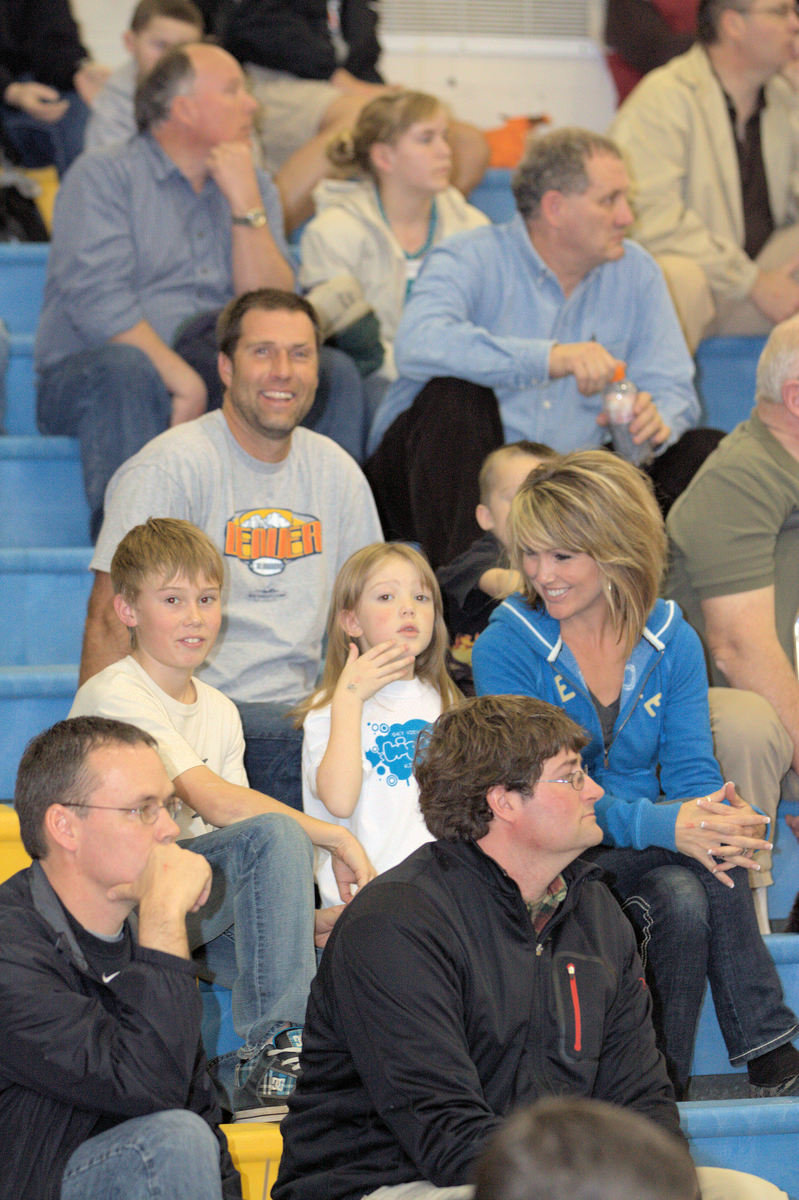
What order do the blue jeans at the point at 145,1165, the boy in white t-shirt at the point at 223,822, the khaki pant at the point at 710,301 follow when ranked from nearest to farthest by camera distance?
the blue jeans at the point at 145,1165 → the boy in white t-shirt at the point at 223,822 → the khaki pant at the point at 710,301

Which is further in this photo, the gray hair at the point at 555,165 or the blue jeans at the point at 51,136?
the blue jeans at the point at 51,136

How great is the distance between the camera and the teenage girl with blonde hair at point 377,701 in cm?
235

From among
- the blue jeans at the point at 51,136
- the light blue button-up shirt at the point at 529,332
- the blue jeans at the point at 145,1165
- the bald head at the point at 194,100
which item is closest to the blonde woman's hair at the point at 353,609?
the light blue button-up shirt at the point at 529,332

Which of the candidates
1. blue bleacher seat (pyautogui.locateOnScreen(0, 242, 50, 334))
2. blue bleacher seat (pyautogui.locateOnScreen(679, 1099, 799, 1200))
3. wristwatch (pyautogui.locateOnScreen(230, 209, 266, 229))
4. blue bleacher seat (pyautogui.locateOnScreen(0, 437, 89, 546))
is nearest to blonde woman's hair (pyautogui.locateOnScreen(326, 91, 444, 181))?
wristwatch (pyautogui.locateOnScreen(230, 209, 266, 229))

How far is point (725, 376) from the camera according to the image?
425 cm

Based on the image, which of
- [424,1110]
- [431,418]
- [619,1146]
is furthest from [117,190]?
[619,1146]

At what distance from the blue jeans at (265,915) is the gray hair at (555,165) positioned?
6.49ft

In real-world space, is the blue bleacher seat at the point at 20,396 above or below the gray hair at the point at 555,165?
below

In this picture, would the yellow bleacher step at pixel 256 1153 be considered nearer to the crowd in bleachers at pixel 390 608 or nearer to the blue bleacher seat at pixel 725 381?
the crowd in bleachers at pixel 390 608

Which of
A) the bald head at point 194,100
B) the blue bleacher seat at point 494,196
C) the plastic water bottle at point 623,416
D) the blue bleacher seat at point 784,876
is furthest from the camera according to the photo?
the blue bleacher seat at point 494,196

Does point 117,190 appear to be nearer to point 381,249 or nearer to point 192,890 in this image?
point 381,249

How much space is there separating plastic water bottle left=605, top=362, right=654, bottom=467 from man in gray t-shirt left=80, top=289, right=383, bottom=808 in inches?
26.4

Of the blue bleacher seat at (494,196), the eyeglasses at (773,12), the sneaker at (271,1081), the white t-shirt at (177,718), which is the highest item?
the eyeglasses at (773,12)

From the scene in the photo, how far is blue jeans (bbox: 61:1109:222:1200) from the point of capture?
154cm
